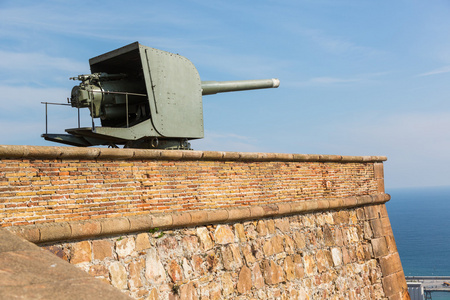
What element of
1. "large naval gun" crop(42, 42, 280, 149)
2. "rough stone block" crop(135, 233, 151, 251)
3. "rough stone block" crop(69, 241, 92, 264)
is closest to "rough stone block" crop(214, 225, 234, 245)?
"rough stone block" crop(135, 233, 151, 251)

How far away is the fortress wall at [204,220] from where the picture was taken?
18.8ft

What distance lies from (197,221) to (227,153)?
4.39 ft

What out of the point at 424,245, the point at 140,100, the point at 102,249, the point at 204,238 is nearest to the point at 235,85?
the point at 140,100

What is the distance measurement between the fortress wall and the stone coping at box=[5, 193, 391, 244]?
15 millimetres

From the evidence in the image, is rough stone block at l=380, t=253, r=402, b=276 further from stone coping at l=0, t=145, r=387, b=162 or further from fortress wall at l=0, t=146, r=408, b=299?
stone coping at l=0, t=145, r=387, b=162

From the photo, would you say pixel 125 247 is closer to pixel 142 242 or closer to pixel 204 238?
pixel 142 242

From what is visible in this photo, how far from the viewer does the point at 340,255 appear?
32.6ft

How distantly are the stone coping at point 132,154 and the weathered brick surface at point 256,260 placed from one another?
1.02m

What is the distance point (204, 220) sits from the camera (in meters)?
7.25

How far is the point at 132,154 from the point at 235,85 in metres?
5.16

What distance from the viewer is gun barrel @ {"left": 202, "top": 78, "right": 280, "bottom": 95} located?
1017 cm

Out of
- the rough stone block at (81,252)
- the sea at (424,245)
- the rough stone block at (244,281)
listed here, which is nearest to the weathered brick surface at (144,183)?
the rough stone block at (81,252)

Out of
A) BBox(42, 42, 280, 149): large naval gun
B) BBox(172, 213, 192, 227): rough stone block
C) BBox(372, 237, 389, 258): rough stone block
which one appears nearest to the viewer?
BBox(172, 213, 192, 227): rough stone block

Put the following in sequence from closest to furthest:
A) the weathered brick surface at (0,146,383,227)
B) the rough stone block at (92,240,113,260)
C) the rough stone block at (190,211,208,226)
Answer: the weathered brick surface at (0,146,383,227), the rough stone block at (92,240,113,260), the rough stone block at (190,211,208,226)
